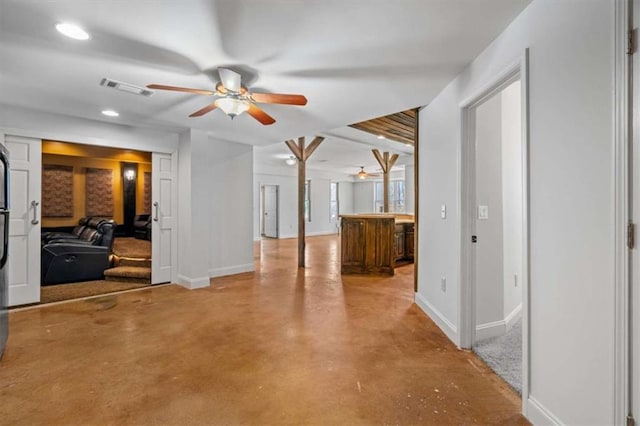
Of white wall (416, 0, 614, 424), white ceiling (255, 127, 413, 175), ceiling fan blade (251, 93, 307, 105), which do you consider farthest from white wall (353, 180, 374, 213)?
white wall (416, 0, 614, 424)

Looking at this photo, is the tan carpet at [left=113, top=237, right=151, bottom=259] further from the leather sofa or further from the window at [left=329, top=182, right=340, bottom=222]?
the window at [left=329, top=182, right=340, bottom=222]

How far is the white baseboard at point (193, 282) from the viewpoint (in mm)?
4402

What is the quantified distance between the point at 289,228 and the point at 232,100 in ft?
28.0

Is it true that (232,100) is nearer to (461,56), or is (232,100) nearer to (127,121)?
(461,56)

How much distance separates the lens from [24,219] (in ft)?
11.6

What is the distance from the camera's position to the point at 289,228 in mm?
Answer: 11000

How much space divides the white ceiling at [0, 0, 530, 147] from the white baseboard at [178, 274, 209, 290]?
8.01 feet

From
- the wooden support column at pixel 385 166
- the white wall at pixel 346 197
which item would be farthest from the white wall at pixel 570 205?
the white wall at pixel 346 197

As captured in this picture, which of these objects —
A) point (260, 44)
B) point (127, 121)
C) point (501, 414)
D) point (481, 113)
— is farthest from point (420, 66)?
point (127, 121)

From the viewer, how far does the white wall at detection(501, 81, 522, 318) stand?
2.79 metres

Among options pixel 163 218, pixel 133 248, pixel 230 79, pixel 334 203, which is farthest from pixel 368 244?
pixel 334 203

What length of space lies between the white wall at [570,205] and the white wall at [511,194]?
1096mm

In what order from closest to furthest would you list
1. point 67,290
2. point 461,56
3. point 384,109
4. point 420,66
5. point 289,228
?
1. point 461,56
2. point 420,66
3. point 384,109
4. point 67,290
5. point 289,228

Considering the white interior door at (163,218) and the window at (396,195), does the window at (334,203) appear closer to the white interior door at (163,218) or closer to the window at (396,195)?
the window at (396,195)
